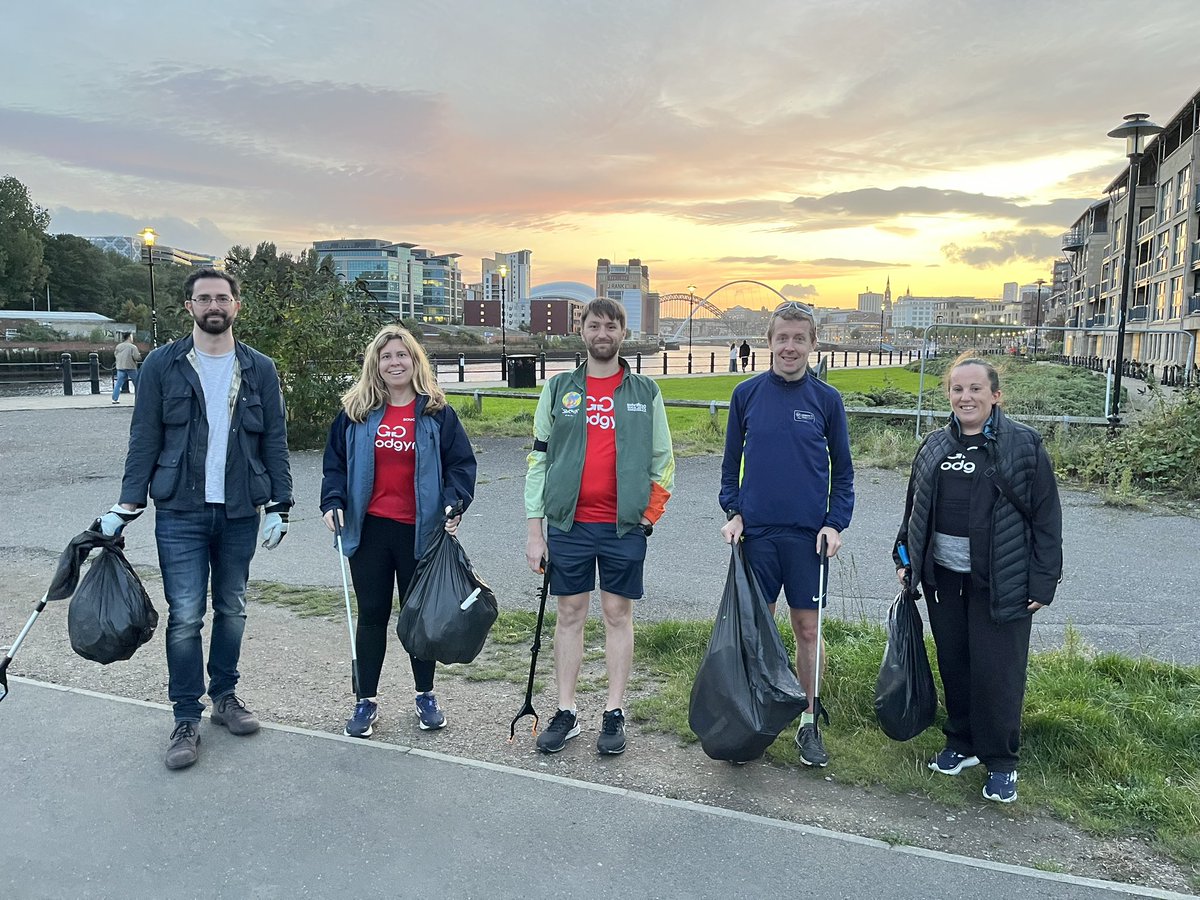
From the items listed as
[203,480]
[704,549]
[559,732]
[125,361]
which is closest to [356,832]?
[559,732]

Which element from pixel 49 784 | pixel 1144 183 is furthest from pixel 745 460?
pixel 1144 183

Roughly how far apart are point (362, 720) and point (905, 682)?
229 cm

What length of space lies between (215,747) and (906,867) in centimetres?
275

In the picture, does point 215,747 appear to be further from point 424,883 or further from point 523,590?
point 523,590

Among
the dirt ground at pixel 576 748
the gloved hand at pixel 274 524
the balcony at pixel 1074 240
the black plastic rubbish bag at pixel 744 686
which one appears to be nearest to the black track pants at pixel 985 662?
the dirt ground at pixel 576 748

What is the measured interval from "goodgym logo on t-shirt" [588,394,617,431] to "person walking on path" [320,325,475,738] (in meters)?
0.64

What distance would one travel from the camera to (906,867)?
9.18ft

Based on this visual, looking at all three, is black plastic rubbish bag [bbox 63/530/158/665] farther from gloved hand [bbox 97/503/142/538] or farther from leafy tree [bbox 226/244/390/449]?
leafy tree [bbox 226/244/390/449]

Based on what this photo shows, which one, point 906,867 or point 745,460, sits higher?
point 745,460

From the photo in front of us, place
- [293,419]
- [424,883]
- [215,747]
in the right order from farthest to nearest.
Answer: [293,419], [215,747], [424,883]

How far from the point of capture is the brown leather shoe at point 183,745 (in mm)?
3434

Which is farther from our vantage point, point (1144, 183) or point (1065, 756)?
point (1144, 183)

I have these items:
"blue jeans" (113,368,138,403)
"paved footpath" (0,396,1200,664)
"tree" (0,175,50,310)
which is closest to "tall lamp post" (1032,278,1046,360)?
"paved footpath" (0,396,1200,664)

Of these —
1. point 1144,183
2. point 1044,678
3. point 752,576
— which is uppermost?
point 1144,183
